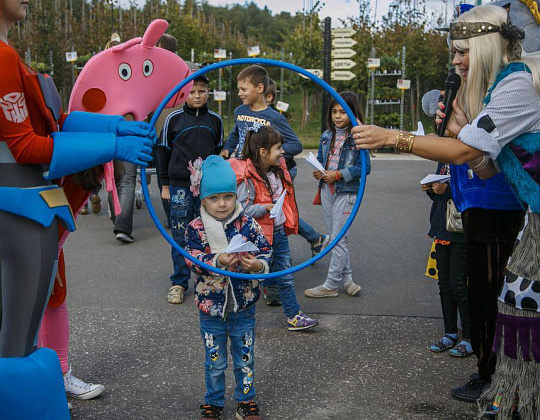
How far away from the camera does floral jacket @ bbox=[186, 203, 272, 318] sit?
332cm

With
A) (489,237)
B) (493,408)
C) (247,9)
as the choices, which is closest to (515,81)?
(489,237)

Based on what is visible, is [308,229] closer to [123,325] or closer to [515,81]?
[123,325]

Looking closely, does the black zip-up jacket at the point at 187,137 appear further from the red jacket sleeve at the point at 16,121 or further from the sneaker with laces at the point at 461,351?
the red jacket sleeve at the point at 16,121

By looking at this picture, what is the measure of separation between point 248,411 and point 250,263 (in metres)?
0.79

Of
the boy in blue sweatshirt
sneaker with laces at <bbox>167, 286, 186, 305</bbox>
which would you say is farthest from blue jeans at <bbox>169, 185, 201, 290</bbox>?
the boy in blue sweatshirt

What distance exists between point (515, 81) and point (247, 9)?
70.7m

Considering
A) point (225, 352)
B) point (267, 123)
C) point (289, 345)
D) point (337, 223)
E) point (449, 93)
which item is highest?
point (449, 93)

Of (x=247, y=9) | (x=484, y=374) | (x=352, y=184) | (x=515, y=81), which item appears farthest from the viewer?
(x=247, y=9)

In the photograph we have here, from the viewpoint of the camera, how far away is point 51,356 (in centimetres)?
289

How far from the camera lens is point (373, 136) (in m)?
3.00

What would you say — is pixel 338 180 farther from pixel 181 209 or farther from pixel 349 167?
pixel 181 209

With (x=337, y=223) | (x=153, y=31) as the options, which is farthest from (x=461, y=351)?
(x=153, y=31)

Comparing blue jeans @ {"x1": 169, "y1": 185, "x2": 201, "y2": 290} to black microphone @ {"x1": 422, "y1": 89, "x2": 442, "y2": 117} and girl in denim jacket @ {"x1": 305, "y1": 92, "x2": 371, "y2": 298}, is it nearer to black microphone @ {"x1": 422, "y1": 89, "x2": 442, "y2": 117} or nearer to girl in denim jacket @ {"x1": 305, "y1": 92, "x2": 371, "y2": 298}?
girl in denim jacket @ {"x1": 305, "y1": 92, "x2": 371, "y2": 298}

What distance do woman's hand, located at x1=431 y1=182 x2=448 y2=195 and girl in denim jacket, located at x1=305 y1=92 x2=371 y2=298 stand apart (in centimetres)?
86
